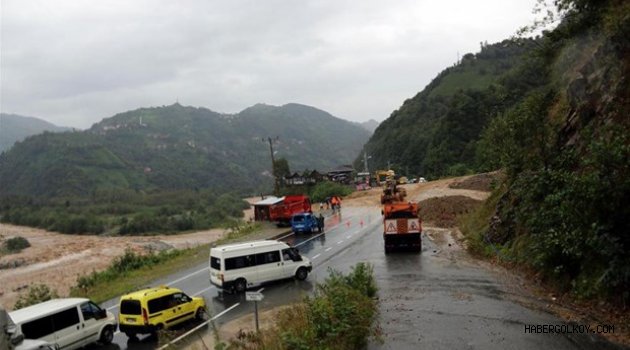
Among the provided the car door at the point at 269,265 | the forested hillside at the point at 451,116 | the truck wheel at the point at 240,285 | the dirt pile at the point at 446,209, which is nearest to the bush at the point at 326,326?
the truck wheel at the point at 240,285

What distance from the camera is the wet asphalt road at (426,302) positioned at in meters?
12.7

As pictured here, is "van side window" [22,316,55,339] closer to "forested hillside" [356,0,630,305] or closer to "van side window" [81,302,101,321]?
"van side window" [81,302,101,321]

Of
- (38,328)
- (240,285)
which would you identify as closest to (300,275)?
(240,285)

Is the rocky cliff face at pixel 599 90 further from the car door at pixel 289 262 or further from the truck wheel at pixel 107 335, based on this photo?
the truck wheel at pixel 107 335

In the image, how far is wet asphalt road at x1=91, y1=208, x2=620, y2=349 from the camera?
12.7 metres

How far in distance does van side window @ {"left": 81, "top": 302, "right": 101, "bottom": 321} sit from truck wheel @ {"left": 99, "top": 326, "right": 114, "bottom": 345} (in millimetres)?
709

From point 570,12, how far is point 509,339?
60.2ft

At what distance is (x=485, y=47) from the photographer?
19712 cm

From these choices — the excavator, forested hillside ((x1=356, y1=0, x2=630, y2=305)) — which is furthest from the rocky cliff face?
the excavator

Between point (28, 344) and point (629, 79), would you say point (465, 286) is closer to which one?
point (629, 79)

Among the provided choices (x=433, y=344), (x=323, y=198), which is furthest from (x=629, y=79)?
(x=323, y=198)

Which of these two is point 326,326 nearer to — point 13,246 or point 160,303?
point 160,303

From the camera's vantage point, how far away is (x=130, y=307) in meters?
17.7

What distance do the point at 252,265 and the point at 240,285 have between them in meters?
1.05
